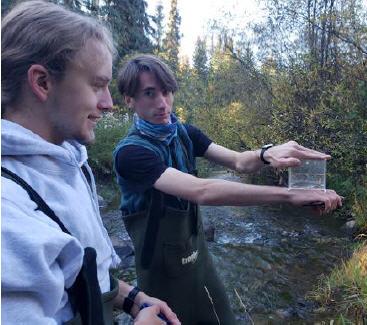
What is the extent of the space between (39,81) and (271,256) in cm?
540

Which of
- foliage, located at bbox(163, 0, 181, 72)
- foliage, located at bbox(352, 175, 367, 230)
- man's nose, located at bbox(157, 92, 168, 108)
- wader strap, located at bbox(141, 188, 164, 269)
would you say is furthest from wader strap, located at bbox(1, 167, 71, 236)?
foliage, located at bbox(163, 0, 181, 72)

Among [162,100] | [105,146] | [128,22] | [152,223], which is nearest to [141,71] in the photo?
[162,100]

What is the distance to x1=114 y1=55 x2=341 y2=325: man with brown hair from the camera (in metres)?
2.09

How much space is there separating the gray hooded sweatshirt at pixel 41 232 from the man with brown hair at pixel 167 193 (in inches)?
29.3

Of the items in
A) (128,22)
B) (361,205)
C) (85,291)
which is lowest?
(361,205)

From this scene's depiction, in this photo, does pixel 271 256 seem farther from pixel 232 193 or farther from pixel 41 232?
pixel 41 232

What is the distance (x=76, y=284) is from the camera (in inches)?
45.1

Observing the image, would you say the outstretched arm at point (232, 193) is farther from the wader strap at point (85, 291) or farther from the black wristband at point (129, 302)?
→ the wader strap at point (85, 291)

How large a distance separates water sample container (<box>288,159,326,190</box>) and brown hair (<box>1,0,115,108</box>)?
1.21 meters

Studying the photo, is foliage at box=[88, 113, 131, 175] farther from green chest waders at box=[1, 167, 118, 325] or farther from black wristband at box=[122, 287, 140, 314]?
green chest waders at box=[1, 167, 118, 325]

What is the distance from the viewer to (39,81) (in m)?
1.23

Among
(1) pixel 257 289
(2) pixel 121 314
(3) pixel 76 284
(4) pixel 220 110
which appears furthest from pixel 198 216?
(4) pixel 220 110

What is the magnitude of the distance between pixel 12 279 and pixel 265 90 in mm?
9708

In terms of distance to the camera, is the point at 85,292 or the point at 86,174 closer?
Result: the point at 85,292
